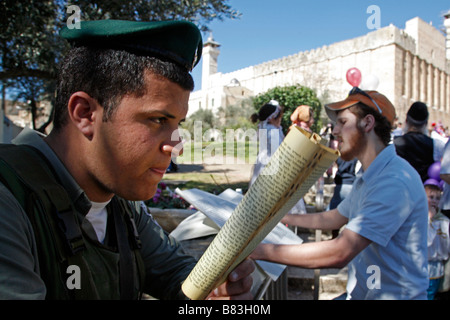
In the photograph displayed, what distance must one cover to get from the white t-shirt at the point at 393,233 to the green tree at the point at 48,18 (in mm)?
5636

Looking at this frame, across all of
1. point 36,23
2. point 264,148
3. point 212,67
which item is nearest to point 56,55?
point 36,23

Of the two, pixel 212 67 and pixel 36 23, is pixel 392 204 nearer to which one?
pixel 36 23

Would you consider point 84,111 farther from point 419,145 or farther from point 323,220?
point 419,145

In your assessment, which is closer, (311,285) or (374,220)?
(374,220)

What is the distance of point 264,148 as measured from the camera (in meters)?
5.29

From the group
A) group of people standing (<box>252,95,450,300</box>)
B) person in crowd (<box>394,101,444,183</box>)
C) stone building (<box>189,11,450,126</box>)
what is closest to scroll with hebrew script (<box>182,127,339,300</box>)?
group of people standing (<box>252,95,450,300</box>)

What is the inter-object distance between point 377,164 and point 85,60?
5.77 feet

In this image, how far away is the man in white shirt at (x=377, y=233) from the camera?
1798mm

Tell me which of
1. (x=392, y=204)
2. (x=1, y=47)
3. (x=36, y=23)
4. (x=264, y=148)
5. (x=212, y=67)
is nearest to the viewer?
(x=392, y=204)

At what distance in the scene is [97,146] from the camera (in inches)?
42.1

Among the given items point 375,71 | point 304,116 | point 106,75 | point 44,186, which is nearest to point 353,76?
point 304,116

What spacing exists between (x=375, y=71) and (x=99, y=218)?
116ft

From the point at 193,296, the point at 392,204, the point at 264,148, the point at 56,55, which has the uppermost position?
the point at 56,55

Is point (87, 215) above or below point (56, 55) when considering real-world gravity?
below
